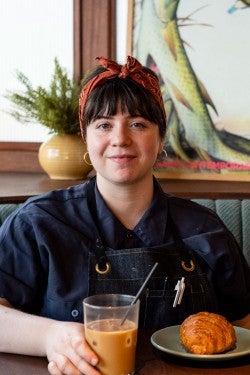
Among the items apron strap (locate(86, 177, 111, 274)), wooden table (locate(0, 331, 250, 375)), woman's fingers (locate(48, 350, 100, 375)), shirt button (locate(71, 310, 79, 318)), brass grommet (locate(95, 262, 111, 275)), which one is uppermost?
apron strap (locate(86, 177, 111, 274))

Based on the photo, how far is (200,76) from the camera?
9.16 feet

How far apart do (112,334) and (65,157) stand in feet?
5.04

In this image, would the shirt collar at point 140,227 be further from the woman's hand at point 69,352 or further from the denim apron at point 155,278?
the woman's hand at point 69,352

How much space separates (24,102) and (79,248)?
129 centimetres

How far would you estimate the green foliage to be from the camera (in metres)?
2.76

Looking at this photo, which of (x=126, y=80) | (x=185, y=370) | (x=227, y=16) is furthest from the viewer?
(x=227, y=16)

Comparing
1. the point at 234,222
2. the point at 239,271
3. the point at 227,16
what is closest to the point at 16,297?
the point at 239,271

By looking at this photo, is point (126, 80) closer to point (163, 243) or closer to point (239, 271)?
point (163, 243)

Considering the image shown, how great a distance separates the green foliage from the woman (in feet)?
3.12

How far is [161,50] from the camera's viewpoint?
9.29 feet

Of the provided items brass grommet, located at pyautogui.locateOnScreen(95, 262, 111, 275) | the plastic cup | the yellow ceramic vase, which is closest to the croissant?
the plastic cup

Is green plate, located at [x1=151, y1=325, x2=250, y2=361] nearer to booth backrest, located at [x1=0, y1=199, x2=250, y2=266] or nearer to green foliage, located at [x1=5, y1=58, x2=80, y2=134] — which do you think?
booth backrest, located at [x1=0, y1=199, x2=250, y2=266]

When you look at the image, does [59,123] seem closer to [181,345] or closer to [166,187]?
[166,187]

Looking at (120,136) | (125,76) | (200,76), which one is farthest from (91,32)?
(120,136)
